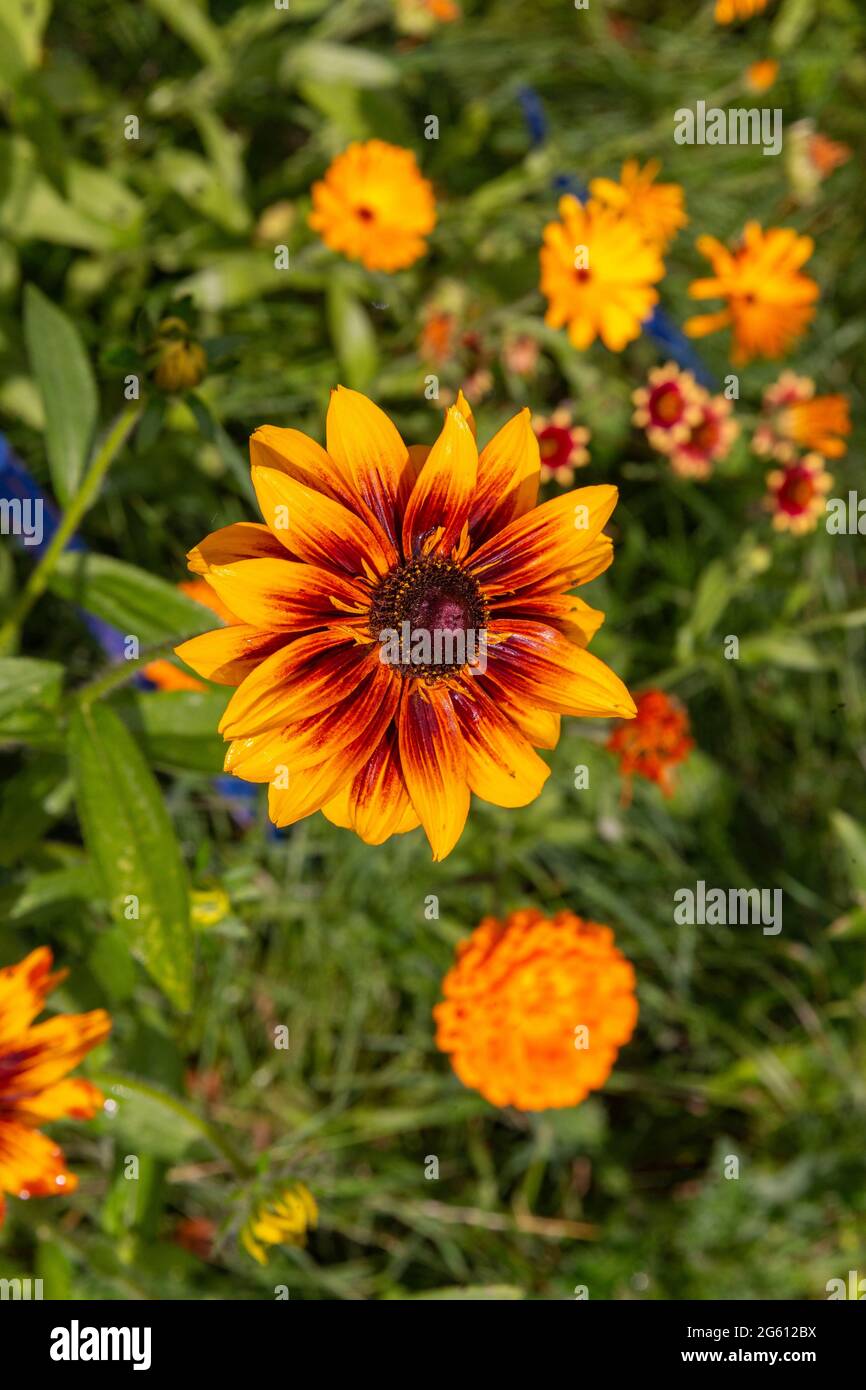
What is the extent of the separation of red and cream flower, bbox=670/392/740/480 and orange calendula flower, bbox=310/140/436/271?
0.86 m

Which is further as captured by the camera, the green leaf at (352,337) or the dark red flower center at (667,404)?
the green leaf at (352,337)

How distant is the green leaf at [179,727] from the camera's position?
7.52 ft

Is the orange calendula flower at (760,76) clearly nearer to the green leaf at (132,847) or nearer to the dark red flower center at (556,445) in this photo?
the dark red flower center at (556,445)

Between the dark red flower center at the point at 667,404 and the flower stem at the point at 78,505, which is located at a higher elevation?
the dark red flower center at the point at 667,404

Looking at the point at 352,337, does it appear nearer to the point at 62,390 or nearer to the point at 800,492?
the point at 62,390

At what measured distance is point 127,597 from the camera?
2297mm

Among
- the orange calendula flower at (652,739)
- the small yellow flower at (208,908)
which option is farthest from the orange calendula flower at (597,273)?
the small yellow flower at (208,908)

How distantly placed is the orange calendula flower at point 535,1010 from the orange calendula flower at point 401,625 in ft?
3.00

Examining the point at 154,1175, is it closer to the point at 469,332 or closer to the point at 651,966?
the point at 651,966

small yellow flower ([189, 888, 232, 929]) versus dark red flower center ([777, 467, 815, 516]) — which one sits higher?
dark red flower center ([777, 467, 815, 516])

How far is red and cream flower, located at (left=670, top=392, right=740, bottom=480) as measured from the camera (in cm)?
300
